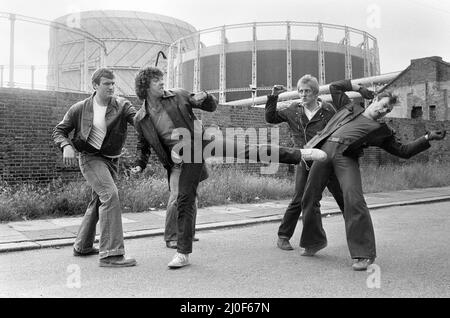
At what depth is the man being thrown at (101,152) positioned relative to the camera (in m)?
4.77

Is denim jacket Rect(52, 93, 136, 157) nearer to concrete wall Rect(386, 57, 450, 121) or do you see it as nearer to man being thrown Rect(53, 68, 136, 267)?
man being thrown Rect(53, 68, 136, 267)

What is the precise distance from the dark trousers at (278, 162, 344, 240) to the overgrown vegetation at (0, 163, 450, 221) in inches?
157

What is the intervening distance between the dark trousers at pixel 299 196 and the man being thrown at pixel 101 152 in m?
1.85

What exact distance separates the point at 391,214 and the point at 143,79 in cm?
615

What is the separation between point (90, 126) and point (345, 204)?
2.72 metres

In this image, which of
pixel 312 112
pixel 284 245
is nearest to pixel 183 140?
pixel 312 112

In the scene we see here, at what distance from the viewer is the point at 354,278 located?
423 cm

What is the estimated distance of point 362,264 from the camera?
14.8 feet

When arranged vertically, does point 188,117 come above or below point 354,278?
above

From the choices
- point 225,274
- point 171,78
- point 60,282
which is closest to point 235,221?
point 225,274

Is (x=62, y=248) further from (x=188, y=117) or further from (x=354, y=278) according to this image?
(x=354, y=278)

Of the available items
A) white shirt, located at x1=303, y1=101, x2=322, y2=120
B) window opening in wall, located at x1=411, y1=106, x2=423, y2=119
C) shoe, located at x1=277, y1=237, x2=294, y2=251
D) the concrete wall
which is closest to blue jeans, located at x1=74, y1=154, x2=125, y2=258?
shoe, located at x1=277, y1=237, x2=294, y2=251

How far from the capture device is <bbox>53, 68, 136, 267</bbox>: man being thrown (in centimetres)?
477

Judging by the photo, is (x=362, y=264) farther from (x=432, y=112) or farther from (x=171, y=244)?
(x=432, y=112)
